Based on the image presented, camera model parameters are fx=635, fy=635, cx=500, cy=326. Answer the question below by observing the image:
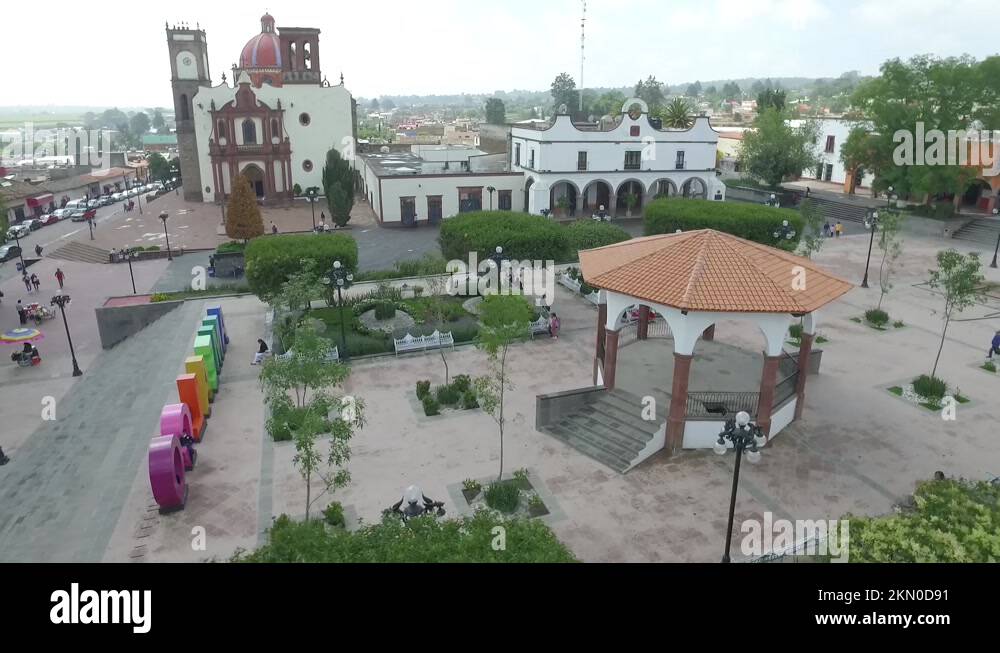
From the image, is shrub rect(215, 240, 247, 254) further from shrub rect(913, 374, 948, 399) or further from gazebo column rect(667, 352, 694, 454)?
shrub rect(913, 374, 948, 399)

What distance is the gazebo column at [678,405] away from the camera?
55.8 ft

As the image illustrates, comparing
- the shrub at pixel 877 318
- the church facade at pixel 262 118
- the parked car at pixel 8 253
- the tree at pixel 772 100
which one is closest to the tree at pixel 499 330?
the shrub at pixel 877 318

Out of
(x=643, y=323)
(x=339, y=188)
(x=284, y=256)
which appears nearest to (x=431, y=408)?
(x=643, y=323)

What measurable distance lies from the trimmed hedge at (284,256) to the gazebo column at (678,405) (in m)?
15.8

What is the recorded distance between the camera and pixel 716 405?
17766mm

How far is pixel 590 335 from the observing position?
26.7m

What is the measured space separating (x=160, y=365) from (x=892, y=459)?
24471mm

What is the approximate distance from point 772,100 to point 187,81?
5833 cm

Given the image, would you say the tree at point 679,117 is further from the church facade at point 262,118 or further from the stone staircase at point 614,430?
the stone staircase at point 614,430

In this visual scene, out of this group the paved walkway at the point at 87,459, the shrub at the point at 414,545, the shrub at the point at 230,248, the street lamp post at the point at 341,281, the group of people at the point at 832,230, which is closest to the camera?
the shrub at the point at 414,545

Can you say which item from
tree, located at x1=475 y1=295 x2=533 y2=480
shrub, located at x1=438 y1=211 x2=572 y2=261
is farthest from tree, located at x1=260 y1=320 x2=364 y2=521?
shrub, located at x1=438 y1=211 x2=572 y2=261

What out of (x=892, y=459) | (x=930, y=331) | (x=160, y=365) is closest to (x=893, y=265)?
(x=930, y=331)

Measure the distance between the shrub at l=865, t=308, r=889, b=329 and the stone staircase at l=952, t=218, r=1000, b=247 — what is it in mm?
22349
